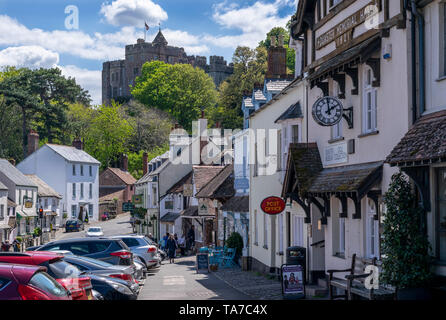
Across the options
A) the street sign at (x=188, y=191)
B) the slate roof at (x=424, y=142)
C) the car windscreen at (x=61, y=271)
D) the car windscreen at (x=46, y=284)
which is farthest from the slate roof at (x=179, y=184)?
the car windscreen at (x=46, y=284)

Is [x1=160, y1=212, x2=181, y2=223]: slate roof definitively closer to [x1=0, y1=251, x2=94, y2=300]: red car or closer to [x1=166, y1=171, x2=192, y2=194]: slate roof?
[x1=166, y1=171, x2=192, y2=194]: slate roof

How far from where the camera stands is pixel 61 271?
1322 centimetres

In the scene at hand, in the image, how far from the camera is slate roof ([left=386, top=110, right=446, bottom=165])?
40.1ft

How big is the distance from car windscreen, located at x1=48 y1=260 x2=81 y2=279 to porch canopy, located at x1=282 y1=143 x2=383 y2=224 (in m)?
6.38

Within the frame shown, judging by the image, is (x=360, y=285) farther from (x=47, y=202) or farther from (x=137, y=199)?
(x=47, y=202)

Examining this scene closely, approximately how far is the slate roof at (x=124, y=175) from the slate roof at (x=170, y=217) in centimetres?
3811

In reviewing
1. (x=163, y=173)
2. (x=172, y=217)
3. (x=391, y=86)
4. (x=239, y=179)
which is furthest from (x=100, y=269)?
(x=163, y=173)

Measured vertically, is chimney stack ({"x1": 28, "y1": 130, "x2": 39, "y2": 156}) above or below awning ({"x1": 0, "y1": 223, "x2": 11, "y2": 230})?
above

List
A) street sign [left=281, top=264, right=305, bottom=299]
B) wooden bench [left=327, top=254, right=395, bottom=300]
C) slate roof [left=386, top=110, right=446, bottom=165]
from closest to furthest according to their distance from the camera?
slate roof [left=386, top=110, right=446, bottom=165] → wooden bench [left=327, top=254, right=395, bottom=300] → street sign [left=281, top=264, right=305, bottom=299]

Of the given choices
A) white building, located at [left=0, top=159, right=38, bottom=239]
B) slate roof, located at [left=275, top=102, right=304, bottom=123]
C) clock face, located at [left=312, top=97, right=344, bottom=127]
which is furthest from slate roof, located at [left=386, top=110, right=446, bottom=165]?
white building, located at [left=0, top=159, right=38, bottom=239]

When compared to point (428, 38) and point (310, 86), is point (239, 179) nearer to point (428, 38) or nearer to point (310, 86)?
point (310, 86)

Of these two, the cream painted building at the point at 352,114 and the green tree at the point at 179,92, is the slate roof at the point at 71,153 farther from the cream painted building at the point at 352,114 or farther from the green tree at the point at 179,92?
the cream painted building at the point at 352,114

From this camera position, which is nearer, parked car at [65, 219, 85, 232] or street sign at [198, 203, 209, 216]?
street sign at [198, 203, 209, 216]
